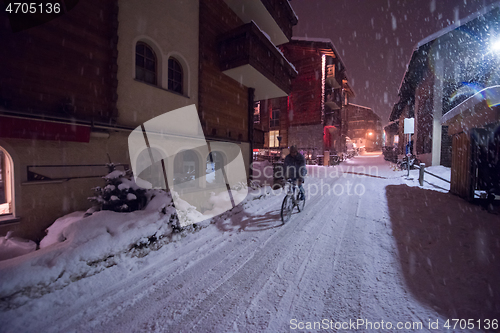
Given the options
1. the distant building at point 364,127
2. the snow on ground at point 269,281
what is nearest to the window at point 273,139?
the snow on ground at point 269,281

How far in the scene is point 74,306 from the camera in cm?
241

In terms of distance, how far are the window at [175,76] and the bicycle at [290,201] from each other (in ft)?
18.7

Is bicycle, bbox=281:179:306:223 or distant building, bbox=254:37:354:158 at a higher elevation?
distant building, bbox=254:37:354:158

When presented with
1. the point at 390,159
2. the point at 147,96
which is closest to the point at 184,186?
the point at 147,96

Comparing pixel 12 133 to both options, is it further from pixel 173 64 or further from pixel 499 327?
pixel 499 327

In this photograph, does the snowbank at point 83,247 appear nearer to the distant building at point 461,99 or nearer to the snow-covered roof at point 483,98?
the snow-covered roof at point 483,98

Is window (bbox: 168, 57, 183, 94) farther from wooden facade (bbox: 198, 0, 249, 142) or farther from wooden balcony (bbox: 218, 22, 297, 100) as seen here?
wooden balcony (bbox: 218, 22, 297, 100)

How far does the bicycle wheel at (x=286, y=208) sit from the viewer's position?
202 inches

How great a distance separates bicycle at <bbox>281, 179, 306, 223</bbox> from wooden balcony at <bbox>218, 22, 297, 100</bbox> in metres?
5.66

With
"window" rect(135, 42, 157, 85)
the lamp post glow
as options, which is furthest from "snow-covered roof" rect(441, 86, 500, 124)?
"window" rect(135, 42, 157, 85)

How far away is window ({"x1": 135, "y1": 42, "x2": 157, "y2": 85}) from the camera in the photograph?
6.21m

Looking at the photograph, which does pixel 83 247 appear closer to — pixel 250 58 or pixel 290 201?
pixel 290 201

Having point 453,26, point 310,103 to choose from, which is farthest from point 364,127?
point 453,26

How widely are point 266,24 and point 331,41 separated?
14.5 m
